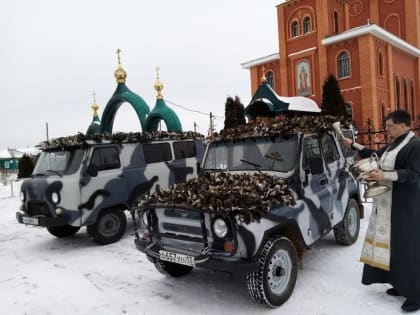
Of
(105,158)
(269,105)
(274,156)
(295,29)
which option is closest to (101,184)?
(105,158)

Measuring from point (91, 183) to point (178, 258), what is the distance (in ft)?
12.4

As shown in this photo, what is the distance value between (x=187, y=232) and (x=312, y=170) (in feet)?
5.99

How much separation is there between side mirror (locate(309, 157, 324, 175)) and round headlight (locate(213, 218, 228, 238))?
1544 millimetres

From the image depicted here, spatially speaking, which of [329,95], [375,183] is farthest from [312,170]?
[329,95]

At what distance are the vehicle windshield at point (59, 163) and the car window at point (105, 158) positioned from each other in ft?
0.97

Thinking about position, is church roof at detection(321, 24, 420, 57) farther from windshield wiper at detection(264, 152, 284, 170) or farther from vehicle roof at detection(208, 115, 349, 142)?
windshield wiper at detection(264, 152, 284, 170)

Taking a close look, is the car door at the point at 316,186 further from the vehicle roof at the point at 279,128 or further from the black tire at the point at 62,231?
the black tire at the point at 62,231

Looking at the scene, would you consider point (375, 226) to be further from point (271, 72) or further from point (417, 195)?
point (271, 72)

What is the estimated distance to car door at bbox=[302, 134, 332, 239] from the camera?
455 centimetres

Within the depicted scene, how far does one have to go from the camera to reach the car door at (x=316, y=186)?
4.55 meters

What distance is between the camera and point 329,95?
20.0 m

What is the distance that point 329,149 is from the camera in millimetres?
5543

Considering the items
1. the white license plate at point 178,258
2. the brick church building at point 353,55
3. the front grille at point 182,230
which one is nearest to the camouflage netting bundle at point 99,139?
the front grille at point 182,230

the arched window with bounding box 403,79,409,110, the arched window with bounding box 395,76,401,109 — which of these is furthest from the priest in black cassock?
the arched window with bounding box 403,79,409,110
